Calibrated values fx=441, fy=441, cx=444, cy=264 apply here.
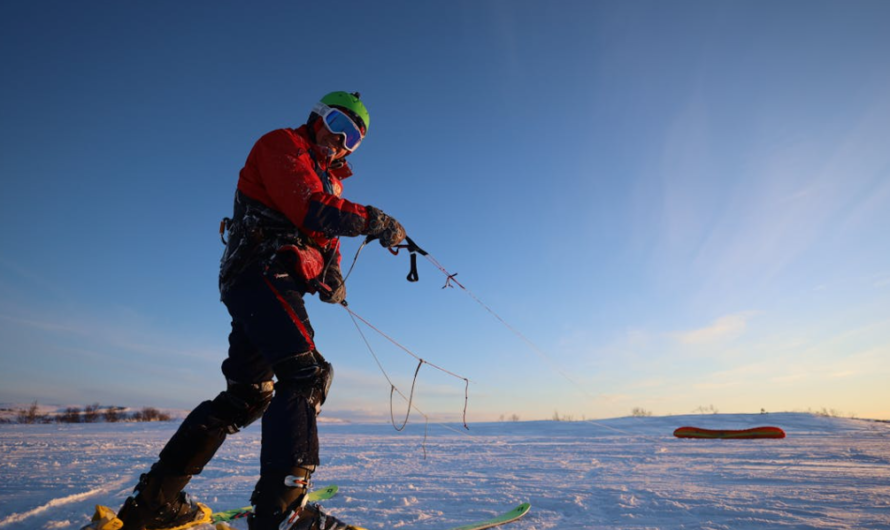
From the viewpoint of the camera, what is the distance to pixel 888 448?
7.03 meters

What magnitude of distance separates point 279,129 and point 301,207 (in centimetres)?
49

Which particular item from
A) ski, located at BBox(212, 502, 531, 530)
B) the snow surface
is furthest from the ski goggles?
the snow surface

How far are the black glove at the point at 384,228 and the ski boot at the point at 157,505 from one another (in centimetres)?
143

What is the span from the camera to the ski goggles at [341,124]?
2.35 meters

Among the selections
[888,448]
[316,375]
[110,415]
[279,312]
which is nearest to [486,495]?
[316,375]

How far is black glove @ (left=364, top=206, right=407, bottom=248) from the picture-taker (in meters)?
2.19

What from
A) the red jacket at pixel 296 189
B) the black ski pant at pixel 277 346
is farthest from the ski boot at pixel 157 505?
the red jacket at pixel 296 189

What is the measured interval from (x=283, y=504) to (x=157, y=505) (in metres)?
0.85

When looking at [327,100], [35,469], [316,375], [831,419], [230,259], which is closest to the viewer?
[316,375]

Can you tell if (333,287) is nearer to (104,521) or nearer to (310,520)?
(310,520)

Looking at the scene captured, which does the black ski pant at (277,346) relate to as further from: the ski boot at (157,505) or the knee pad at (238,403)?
the ski boot at (157,505)

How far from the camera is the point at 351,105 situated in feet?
7.97

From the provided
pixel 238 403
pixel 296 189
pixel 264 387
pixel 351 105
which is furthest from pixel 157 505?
pixel 351 105

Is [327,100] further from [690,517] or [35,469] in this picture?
[35,469]
